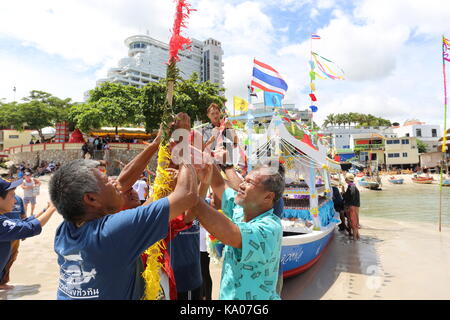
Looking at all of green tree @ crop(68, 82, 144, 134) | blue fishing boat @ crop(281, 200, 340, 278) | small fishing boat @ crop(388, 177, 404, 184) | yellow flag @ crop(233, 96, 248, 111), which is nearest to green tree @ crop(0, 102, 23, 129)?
green tree @ crop(68, 82, 144, 134)

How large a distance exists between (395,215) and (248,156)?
1484 centimetres

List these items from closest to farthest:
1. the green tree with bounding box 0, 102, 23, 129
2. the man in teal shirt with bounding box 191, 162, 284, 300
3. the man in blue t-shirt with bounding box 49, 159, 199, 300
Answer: the man in blue t-shirt with bounding box 49, 159, 199, 300 → the man in teal shirt with bounding box 191, 162, 284, 300 → the green tree with bounding box 0, 102, 23, 129

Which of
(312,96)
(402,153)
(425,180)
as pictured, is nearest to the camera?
(312,96)

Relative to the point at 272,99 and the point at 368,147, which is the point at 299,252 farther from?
the point at 368,147

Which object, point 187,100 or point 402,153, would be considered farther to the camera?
point 402,153

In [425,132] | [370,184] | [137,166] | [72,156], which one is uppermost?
[425,132]

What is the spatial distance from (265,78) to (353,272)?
16.7 ft

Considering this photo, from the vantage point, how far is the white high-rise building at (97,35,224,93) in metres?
72.6

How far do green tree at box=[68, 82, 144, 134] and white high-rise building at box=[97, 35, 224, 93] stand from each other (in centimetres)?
3674

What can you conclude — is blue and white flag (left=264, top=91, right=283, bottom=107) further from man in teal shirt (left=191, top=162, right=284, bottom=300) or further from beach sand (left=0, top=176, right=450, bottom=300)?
man in teal shirt (left=191, top=162, right=284, bottom=300)

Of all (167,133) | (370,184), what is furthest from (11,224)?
(370,184)

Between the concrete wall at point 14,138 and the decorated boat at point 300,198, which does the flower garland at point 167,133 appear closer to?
the decorated boat at point 300,198

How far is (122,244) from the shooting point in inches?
54.9

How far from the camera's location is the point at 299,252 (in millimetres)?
5898
